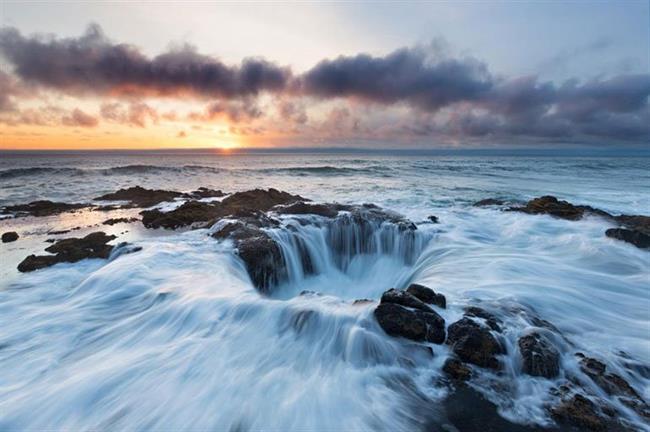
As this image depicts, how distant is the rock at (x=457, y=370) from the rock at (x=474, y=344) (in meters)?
0.12

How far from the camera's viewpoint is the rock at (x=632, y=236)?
8.18 metres

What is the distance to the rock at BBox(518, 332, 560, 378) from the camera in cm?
379

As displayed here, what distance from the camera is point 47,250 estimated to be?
8219 mm

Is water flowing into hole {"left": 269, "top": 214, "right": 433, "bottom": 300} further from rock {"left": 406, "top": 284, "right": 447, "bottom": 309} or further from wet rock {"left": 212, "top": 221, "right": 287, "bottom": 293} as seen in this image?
rock {"left": 406, "top": 284, "right": 447, "bottom": 309}

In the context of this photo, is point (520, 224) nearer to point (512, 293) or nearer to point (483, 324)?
point (512, 293)

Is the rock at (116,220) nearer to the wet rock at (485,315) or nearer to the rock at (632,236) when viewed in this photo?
the wet rock at (485,315)

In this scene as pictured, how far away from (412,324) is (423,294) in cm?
83

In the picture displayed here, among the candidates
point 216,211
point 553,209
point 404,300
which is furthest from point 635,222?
point 216,211

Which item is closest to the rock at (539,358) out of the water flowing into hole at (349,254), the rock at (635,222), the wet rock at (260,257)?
the water flowing into hole at (349,254)

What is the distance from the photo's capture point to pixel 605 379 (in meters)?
3.74

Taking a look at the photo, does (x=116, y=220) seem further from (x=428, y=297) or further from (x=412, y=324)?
(x=412, y=324)

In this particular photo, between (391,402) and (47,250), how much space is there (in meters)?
8.78

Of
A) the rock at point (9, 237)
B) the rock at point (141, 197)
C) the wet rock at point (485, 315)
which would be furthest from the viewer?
the rock at point (141, 197)

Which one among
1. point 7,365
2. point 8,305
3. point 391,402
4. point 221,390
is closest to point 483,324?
point 391,402
